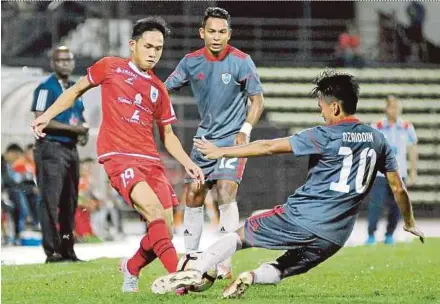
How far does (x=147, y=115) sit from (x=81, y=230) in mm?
10035

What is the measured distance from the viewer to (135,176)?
9.84m

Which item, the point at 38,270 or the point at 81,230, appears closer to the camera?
the point at 38,270

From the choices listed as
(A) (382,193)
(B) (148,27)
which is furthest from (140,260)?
(A) (382,193)

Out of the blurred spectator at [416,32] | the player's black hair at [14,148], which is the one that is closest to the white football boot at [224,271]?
the player's black hair at [14,148]

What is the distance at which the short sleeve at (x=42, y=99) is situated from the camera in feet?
46.8

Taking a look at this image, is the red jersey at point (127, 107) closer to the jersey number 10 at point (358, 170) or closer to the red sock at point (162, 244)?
the red sock at point (162, 244)

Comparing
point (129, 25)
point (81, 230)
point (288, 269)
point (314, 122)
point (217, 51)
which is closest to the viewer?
point (288, 269)

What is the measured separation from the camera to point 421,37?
31.8 meters

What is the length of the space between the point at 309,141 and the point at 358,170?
0.44m

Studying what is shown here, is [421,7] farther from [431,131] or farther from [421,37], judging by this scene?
[431,131]

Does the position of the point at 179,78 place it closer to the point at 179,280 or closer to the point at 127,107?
the point at 127,107

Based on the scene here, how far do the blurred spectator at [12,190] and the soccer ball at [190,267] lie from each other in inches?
408

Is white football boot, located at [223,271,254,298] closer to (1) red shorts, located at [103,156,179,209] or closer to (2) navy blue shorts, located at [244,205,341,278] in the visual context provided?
(2) navy blue shorts, located at [244,205,341,278]

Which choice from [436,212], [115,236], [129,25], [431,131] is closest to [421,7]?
[431,131]
